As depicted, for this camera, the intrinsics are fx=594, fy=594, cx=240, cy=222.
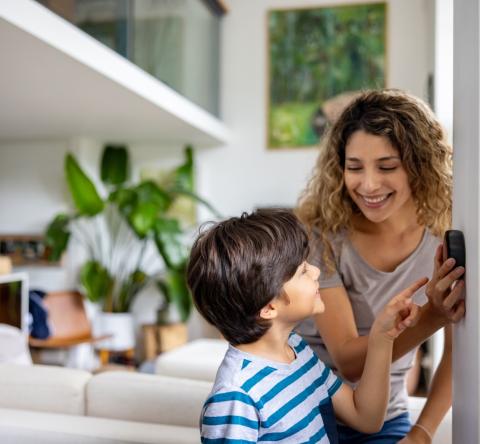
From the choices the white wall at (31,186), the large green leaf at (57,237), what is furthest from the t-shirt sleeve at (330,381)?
the white wall at (31,186)

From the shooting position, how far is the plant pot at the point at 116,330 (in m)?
4.91

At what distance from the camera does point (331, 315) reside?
50.1 inches

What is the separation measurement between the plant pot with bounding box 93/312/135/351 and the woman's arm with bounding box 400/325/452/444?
382cm

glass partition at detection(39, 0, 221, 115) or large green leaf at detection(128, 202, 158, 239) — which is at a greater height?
glass partition at detection(39, 0, 221, 115)

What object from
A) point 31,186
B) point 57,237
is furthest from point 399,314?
point 31,186

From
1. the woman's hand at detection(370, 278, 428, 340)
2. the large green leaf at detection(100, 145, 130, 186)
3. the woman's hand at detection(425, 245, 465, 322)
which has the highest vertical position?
the large green leaf at detection(100, 145, 130, 186)

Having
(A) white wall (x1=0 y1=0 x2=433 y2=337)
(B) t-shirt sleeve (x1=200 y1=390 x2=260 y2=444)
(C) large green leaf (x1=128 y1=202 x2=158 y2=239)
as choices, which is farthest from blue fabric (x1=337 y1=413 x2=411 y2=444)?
(A) white wall (x1=0 y1=0 x2=433 y2=337)

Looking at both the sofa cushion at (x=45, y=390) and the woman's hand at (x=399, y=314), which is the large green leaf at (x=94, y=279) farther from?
the woman's hand at (x=399, y=314)

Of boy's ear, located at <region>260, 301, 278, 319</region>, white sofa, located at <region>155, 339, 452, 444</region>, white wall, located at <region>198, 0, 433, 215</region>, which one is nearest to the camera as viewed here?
boy's ear, located at <region>260, 301, 278, 319</region>

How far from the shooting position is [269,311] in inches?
40.9

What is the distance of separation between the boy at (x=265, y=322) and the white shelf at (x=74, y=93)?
1.68 metres

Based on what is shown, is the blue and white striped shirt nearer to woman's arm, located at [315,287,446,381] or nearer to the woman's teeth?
woman's arm, located at [315,287,446,381]

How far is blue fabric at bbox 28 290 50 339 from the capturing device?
4.55m

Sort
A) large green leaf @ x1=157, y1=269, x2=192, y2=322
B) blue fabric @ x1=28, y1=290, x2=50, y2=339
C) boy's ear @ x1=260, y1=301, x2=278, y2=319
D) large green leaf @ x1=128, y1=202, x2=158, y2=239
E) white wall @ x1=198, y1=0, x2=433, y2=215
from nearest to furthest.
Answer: boy's ear @ x1=260, y1=301, x2=278, y2=319, blue fabric @ x1=28, y1=290, x2=50, y2=339, large green leaf @ x1=128, y1=202, x2=158, y2=239, large green leaf @ x1=157, y1=269, x2=192, y2=322, white wall @ x1=198, y1=0, x2=433, y2=215
